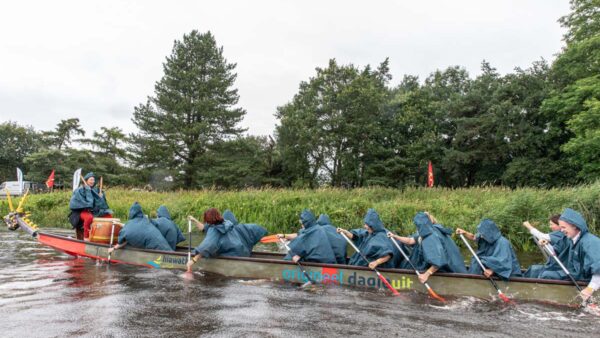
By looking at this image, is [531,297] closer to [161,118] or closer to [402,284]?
[402,284]

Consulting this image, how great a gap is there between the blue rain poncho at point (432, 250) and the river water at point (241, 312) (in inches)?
23.6

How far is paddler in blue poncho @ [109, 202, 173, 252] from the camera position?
10375mm

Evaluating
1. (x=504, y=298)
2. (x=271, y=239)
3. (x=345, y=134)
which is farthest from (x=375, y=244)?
(x=345, y=134)

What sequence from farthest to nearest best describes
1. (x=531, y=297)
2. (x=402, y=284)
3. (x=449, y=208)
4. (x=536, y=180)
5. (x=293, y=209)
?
(x=536, y=180) → (x=293, y=209) → (x=449, y=208) → (x=402, y=284) → (x=531, y=297)

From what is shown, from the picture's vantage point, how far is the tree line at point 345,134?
34969mm

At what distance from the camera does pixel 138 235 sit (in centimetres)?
1039

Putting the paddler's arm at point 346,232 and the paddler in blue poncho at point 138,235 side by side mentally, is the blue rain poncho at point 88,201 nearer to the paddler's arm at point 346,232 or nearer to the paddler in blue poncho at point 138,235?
the paddler in blue poncho at point 138,235

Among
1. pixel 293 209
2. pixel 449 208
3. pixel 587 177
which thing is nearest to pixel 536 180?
pixel 587 177

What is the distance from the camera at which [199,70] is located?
41.1 meters

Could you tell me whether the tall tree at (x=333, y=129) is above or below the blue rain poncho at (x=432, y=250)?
above

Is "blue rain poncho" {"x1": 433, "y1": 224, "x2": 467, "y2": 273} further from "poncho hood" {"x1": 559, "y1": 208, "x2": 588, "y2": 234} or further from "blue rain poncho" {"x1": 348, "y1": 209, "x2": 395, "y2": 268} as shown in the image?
"poncho hood" {"x1": 559, "y1": 208, "x2": 588, "y2": 234}

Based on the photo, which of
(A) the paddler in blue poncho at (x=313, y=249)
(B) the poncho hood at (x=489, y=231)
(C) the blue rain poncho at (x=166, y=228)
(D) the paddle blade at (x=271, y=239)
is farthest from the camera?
(C) the blue rain poncho at (x=166, y=228)

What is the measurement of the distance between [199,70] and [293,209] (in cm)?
2753

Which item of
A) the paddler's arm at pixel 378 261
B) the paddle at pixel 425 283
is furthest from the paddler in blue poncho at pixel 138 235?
the paddle at pixel 425 283
